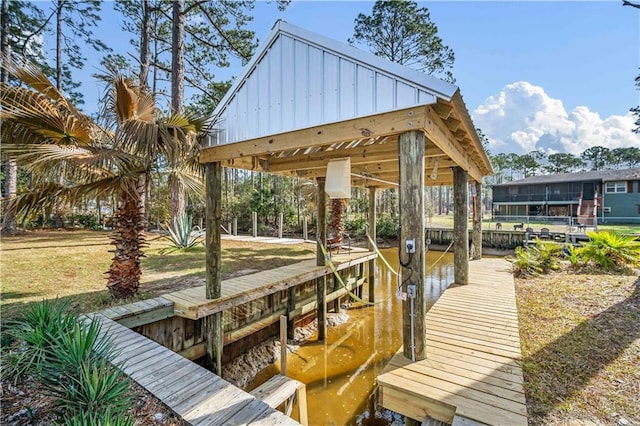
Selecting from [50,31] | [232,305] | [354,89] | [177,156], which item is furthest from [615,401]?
[50,31]

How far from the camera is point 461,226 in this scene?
623 cm

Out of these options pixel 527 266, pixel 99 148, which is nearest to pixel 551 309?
pixel 527 266

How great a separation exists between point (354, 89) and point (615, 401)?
399 centimetres

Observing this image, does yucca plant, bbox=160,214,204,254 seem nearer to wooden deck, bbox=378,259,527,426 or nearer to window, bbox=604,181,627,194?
wooden deck, bbox=378,259,527,426

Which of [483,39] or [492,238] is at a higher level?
[483,39]

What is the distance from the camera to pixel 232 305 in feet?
15.0

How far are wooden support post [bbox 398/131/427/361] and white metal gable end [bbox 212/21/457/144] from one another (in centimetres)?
49

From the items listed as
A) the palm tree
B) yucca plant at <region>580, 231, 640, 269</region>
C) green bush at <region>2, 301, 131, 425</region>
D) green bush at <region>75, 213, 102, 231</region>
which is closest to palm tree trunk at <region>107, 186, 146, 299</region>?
the palm tree

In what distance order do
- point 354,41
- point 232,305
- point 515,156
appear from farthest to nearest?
point 515,156
point 354,41
point 232,305

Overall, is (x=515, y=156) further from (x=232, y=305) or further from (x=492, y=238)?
(x=232, y=305)

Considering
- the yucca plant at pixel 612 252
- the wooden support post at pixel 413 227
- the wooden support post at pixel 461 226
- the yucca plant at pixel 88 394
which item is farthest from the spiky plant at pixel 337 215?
the yucca plant at pixel 88 394

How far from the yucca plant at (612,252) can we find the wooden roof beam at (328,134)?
785 centimetres

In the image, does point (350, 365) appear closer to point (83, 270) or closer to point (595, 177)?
point (83, 270)

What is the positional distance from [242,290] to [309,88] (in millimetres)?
3442
